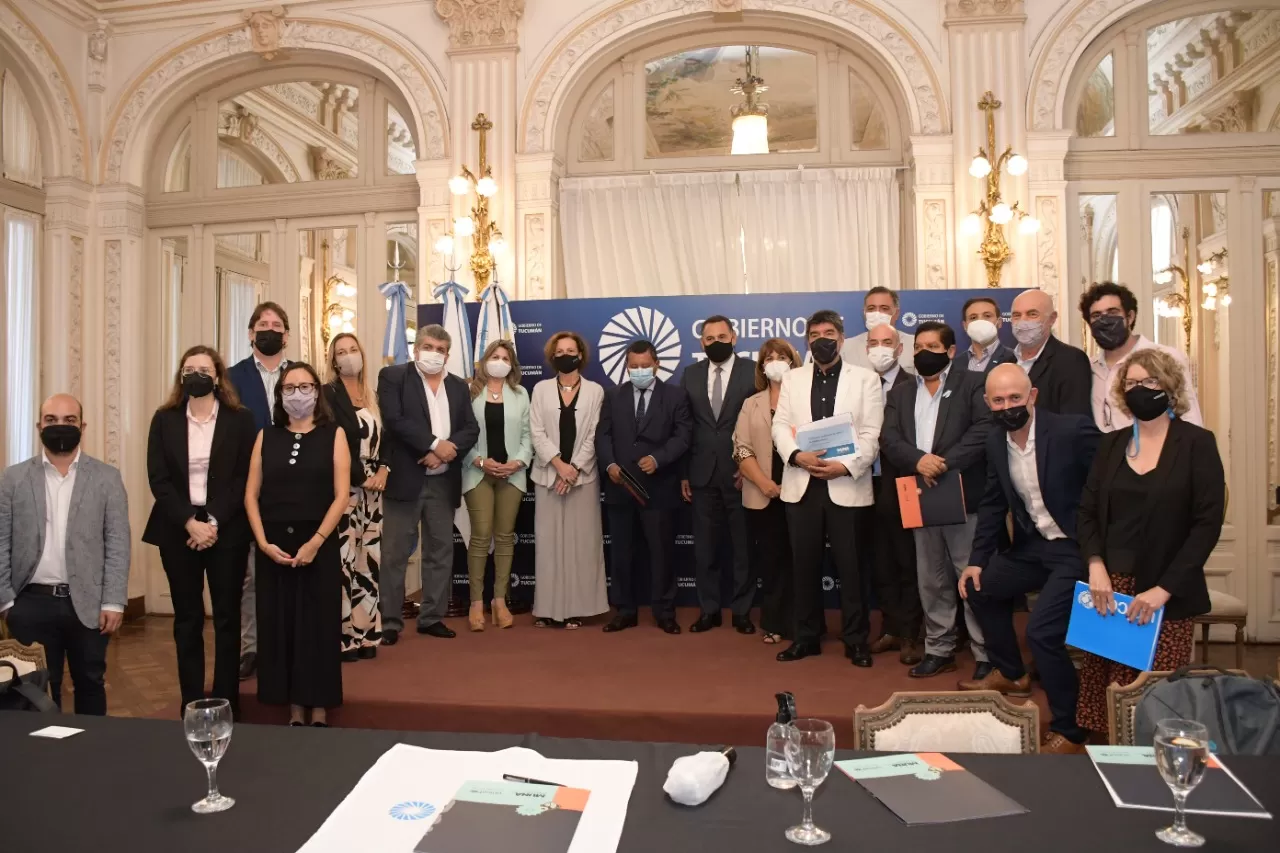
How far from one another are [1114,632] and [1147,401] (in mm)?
781

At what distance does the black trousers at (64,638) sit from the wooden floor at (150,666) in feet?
1.70

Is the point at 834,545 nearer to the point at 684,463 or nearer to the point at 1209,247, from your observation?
the point at 684,463

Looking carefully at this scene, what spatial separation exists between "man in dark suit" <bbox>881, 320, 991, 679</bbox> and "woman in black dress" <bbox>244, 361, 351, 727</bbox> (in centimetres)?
241

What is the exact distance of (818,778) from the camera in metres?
1.49

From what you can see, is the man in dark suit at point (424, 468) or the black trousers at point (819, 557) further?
the man in dark suit at point (424, 468)

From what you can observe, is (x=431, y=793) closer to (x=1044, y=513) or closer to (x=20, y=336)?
(x=1044, y=513)

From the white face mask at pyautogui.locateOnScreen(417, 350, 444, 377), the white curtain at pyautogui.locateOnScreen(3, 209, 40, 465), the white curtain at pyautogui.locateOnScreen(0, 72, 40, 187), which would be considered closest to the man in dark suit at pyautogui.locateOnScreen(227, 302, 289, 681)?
the white face mask at pyautogui.locateOnScreen(417, 350, 444, 377)

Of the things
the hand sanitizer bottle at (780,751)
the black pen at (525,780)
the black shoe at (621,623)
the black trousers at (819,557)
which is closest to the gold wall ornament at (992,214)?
the black trousers at (819,557)

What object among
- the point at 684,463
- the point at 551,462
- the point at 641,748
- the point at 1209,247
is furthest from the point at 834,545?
the point at 1209,247

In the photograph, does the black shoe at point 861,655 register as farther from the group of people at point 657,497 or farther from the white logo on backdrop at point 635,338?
the white logo on backdrop at point 635,338

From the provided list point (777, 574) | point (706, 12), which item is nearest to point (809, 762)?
point (777, 574)

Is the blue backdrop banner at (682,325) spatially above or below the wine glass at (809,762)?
above

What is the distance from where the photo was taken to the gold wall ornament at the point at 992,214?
5.95m

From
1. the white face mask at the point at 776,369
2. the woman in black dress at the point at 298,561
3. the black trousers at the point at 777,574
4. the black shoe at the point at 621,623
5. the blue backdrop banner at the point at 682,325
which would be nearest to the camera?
the woman in black dress at the point at 298,561
